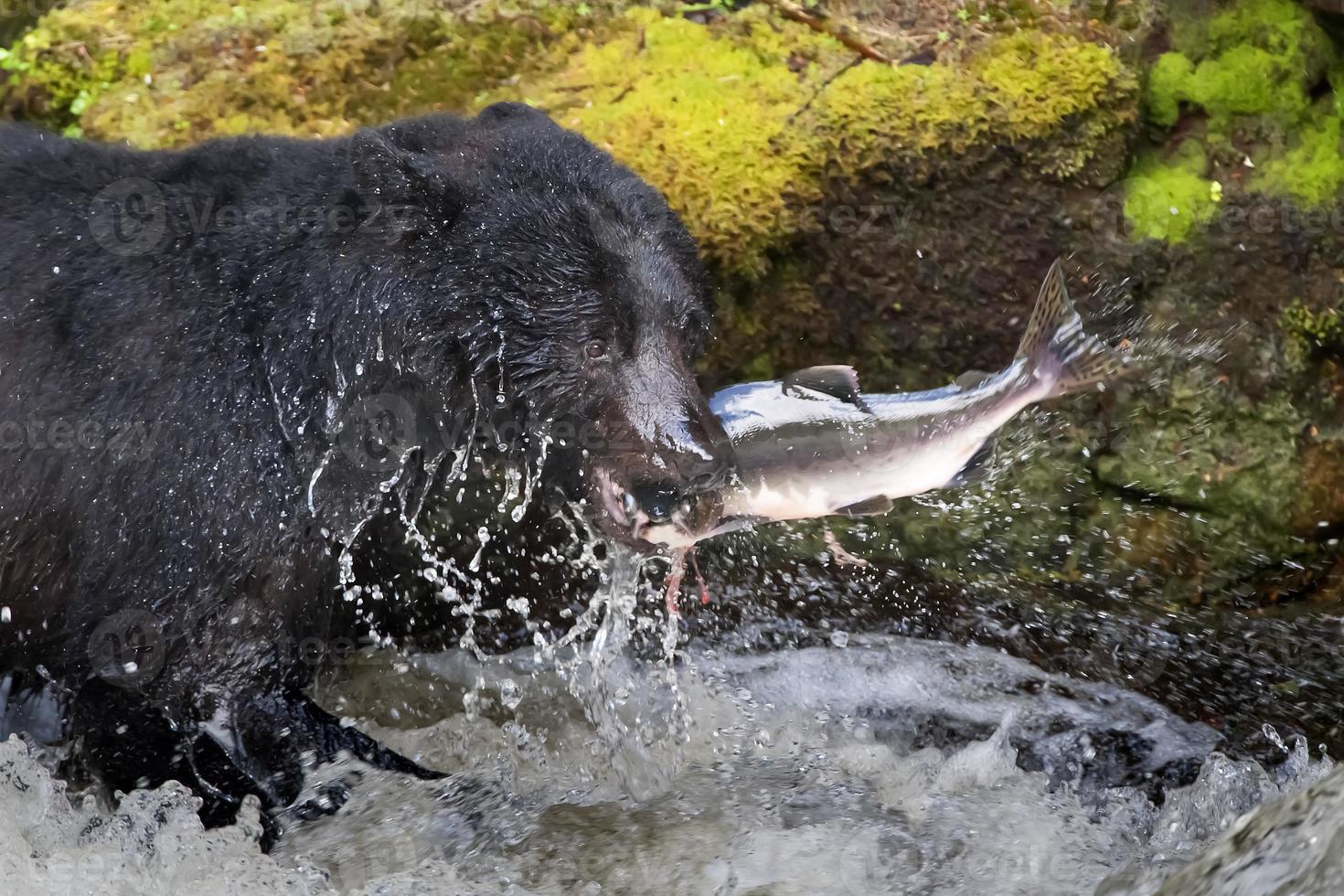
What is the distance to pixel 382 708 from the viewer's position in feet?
14.6

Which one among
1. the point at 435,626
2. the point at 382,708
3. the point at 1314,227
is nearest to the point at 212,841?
the point at 382,708

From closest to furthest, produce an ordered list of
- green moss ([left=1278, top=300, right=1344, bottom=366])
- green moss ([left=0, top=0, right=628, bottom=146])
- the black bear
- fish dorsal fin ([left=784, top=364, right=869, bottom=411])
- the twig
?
the black bear < fish dorsal fin ([left=784, top=364, right=869, bottom=411]) < green moss ([left=1278, top=300, right=1344, bottom=366]) < the twig < green moss ([left=0, top=0, right=628, bottom=146])

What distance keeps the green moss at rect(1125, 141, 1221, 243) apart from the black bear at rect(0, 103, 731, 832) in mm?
1888

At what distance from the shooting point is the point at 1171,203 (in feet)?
15.3

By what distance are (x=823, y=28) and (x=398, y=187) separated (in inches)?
89.1

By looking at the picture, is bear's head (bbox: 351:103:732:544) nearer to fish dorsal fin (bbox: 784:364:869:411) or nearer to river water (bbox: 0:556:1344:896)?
fish dorsal fin (bbox: 784:364:869:411)

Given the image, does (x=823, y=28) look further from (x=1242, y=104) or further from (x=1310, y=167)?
(x=1310, y=167)

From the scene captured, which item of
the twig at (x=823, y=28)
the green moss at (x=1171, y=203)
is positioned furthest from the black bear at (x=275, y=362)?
the green moss at (x=1171, y=203)

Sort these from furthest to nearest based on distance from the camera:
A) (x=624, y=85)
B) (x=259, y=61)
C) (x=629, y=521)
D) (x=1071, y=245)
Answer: (x=259, y=61)
(x=624, y=85)
(x=1071, y=245)
(x=629, y=521)

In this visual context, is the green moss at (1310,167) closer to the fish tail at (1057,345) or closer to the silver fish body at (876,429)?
the silver fish body at (876,429)

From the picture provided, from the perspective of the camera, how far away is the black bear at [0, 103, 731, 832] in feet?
11.3

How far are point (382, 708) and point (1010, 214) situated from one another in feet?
9.15

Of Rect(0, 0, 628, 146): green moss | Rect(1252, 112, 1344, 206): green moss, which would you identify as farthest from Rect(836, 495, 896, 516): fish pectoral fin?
Rect(0, 0, 628, 146): green moss

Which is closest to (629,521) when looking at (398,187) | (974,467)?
(974,467)
